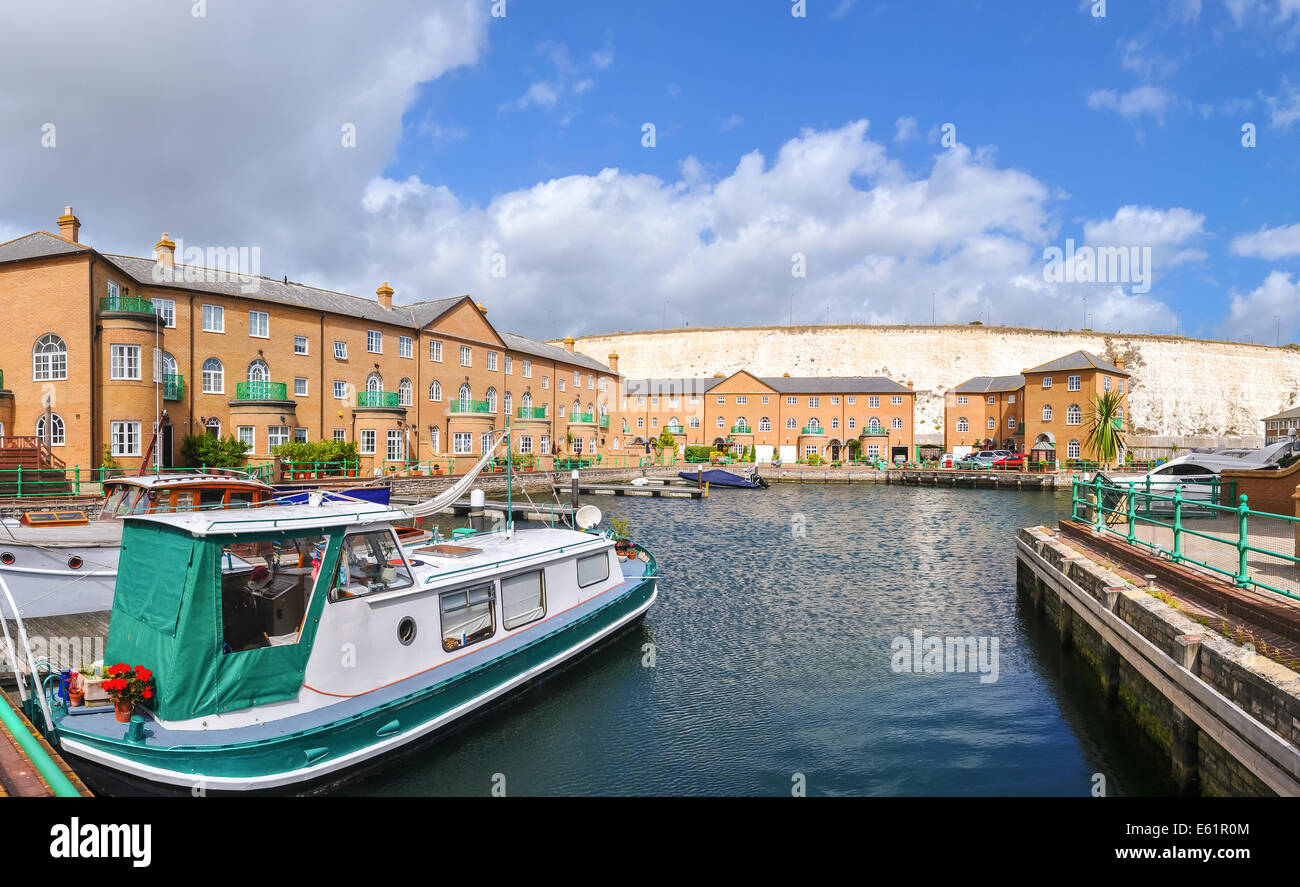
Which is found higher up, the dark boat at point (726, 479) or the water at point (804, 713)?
the dark boat at point (726, 479)

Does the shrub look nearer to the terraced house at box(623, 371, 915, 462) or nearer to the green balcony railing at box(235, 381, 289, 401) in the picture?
the green balcony railing at box(235, 381, 289, 401)

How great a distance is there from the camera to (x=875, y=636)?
15.9 meters

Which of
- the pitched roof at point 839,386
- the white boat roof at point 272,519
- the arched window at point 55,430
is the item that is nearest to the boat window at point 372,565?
the white boat roof at point 272,519

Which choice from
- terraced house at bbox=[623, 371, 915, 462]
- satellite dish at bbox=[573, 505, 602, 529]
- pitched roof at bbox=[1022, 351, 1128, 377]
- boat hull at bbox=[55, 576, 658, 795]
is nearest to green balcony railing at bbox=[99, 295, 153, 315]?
satellite dish at bbox=[573, 505, 602, 529]

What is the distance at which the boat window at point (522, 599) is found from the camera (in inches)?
471

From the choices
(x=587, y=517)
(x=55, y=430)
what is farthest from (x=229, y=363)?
(x=587, y=517)

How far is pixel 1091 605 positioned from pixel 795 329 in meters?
116

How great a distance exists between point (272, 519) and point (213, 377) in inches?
1467

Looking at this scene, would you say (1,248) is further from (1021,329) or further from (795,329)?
(1021,329)

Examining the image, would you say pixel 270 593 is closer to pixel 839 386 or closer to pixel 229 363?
pixel 229 363

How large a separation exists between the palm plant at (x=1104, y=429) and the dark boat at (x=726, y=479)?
30.4 metres

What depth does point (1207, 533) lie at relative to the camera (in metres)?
15.5

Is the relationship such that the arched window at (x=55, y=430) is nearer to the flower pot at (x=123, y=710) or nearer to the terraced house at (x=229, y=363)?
the terraced house at (x=229, y=363)
